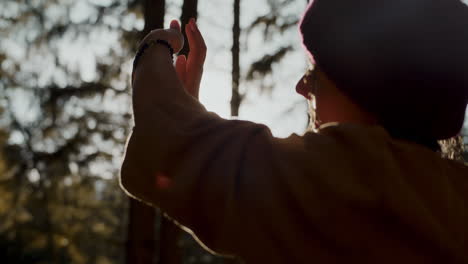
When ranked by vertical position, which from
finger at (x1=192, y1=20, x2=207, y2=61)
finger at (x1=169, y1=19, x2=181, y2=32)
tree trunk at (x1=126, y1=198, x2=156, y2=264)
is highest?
finger at (x1=169, y1=19, x2=181, y2=32)

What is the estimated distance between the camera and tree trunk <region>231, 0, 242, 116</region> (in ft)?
28.5

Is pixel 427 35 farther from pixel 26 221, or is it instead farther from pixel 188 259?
pixel 188 259

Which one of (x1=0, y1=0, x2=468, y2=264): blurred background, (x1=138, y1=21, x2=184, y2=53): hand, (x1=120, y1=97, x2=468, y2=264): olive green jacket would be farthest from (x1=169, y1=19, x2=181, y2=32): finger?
(x1=0, y1=0, x2=468, y2=264): blurred background

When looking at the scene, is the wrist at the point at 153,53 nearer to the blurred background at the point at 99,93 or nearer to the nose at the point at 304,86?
the nose at the point at 304,86

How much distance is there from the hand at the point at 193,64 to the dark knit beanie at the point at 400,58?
9.8 inches

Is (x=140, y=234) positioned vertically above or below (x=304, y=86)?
below

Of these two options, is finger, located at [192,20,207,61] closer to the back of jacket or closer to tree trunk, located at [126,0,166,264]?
the back of jacket

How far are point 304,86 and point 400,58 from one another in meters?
0.24

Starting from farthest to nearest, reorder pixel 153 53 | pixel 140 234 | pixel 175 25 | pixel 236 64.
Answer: pixel 236 64
pixel 140 234
pixel 175 25
pixel 153 53

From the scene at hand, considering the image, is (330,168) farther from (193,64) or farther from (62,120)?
(62,120)

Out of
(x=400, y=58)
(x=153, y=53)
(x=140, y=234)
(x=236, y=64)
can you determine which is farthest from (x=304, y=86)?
(x=236, y=64)

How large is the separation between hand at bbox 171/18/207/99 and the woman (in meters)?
0.12

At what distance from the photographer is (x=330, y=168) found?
3.36ft

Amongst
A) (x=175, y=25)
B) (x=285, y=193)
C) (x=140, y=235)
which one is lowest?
(x=140, y=235)
